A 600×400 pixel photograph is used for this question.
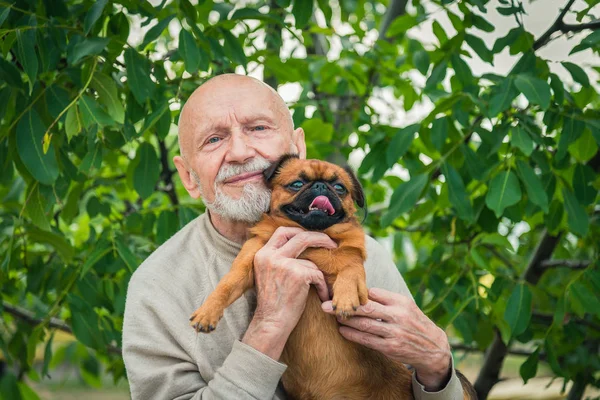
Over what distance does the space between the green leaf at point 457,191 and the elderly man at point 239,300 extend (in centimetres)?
75

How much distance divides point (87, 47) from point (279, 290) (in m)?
1.51

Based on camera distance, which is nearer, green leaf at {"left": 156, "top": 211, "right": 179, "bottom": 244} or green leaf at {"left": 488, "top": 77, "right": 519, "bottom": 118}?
green leaf at {"left": 488, "top": 77, "right": 519, "bottom": 118}

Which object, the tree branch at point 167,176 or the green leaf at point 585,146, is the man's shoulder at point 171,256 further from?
the green leaf at point 585,146

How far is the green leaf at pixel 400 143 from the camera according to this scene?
3842 mm

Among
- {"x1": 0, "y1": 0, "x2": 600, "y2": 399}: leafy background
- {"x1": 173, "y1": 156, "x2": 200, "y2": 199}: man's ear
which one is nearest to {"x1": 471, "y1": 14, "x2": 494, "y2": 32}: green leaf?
{"x1": 0, "y1": 0, "x2": 600, "y2": 399}: leafy background

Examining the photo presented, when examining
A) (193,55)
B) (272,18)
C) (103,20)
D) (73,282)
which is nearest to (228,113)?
(193,55)

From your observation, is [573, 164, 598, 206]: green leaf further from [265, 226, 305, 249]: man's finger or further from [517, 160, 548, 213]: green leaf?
[265, 226, 305, 249]: man's finger

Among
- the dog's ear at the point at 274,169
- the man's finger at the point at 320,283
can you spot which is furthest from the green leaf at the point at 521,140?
the man's finger at the point at 320,283

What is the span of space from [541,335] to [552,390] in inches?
90.6

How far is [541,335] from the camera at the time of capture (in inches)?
197

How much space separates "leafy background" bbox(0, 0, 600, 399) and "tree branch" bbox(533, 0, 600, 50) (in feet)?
0.04

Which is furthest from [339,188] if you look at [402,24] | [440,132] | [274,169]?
[402,24]

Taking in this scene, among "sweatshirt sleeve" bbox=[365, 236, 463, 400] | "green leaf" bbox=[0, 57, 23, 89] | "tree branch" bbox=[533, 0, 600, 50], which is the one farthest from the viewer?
"tree branch" bbox=[533, 0, 600, 50]

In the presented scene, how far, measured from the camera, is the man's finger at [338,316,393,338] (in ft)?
8.70
